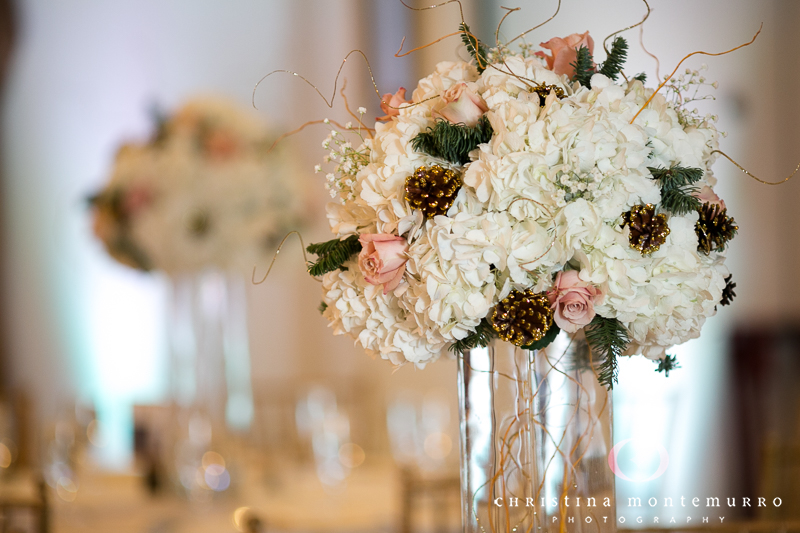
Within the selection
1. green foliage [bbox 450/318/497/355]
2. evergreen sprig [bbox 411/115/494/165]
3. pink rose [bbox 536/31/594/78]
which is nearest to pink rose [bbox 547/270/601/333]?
green foliage [bbox 450/318/497/355]

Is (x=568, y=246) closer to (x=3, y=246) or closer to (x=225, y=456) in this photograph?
(x=225, y=456)

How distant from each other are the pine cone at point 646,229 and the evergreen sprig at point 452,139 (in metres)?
0.21

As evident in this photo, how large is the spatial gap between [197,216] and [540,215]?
224 cm

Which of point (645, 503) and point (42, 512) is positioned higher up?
point (42, 512)

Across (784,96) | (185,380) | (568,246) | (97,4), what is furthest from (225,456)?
(97,4)

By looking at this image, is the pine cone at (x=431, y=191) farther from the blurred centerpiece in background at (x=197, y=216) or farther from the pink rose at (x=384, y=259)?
the blurred centerpiece in background at (x=197, y=216)

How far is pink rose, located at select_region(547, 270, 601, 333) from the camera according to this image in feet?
2.86

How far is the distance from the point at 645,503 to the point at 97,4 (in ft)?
13.9

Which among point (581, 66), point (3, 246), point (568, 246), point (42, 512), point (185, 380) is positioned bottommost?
point (42, 512)

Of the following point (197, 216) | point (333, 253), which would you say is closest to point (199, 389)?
point (197, 216)

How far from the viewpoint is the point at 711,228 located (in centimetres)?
96

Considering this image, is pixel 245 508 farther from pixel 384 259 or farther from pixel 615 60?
pixel 615 60

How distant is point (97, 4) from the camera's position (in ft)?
14.9

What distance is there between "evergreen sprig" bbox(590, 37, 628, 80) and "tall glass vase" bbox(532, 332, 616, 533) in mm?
376
